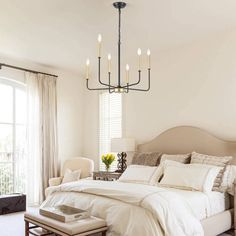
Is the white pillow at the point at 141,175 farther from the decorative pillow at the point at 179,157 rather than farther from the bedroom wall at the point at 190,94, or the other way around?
the bedroom wall at the point at 190,94

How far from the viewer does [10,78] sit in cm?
577

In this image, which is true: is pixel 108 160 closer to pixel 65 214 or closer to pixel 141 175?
pixel 141 175

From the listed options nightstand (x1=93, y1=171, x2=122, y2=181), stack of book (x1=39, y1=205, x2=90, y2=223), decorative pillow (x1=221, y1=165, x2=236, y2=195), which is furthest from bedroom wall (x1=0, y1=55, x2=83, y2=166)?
decorative pillow (x1=221, y1=165, x2=236, y2=195)

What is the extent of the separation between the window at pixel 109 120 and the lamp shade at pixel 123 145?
0.71m

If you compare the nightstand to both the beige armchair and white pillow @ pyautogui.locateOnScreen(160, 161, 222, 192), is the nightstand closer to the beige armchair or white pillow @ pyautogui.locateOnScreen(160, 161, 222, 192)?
the beige armchair

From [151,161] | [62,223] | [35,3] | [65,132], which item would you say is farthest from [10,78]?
[62,223]

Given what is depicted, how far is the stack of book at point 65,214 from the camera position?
10.2ft

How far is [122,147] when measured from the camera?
18.1 feet

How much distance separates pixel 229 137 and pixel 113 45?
236 cm

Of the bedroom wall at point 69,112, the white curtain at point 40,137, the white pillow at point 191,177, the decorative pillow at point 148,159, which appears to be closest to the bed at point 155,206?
the white pillow at point 191,177

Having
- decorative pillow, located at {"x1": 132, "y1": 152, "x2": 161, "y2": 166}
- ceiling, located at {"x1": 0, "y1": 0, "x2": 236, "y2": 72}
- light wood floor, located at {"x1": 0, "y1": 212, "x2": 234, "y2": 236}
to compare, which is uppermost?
ceiling, located at {"x1": 0, "y1": 0, "x2": 236, "y2": 72}

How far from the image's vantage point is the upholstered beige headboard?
4516 mm

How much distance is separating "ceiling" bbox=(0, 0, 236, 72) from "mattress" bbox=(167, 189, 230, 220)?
228 cm

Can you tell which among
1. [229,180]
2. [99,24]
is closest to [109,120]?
[99,24]
